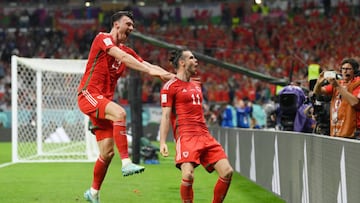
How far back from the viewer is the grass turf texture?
11.8 m

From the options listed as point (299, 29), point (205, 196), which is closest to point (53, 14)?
point (299, 29)

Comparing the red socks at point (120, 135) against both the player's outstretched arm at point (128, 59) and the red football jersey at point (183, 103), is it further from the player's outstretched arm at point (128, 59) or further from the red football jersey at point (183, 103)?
the player's outstretched arm at point (128, 59)

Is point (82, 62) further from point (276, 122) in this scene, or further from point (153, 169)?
point (276, 122)

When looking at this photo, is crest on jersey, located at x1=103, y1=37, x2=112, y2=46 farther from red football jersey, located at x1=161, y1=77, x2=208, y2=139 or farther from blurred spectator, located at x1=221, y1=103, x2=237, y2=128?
blurred spectator, located at x1=221, y1=103, x2=237, y2=128

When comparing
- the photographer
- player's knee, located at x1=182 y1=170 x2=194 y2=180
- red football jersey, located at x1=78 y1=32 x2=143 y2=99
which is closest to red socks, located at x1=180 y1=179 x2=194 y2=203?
player's knee, located at x1=182 y1=170 x2=194 y2=180

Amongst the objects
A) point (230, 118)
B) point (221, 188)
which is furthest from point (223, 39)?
point (221, 188)

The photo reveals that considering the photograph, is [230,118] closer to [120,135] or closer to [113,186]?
[113,186]

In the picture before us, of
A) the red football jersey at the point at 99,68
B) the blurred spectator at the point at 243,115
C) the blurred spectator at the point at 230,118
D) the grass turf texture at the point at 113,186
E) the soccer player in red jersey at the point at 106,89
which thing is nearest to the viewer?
the soccer player in red jersey at the point at 106,89

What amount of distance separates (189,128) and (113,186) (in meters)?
5.01

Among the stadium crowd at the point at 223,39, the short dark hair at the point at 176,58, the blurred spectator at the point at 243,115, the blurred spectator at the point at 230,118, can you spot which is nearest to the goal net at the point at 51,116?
the blurred spectator at the point at 230,118

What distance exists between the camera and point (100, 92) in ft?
31.3

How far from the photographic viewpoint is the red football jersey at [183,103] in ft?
29.9

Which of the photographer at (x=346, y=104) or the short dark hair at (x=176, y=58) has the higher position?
the short dark hair at (x=176, y=58)

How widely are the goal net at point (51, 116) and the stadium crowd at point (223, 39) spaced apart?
5300 millimetres
